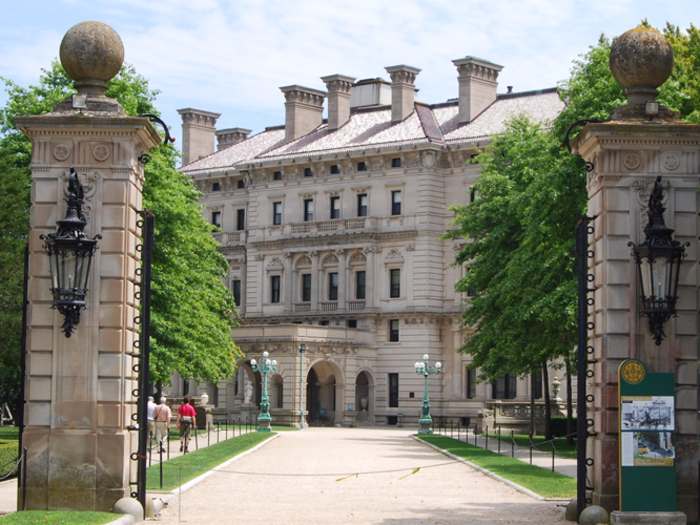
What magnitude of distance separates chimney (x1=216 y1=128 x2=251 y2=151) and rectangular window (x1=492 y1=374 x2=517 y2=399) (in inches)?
1200

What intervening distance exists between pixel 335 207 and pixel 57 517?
203 feet

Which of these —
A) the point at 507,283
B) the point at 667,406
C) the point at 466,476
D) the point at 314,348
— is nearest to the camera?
the point at 667,406

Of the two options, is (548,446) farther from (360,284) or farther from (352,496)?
(360,284)

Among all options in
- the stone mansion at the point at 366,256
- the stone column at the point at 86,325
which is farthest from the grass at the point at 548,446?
the stone column at the point at 86,325

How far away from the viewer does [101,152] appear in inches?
715

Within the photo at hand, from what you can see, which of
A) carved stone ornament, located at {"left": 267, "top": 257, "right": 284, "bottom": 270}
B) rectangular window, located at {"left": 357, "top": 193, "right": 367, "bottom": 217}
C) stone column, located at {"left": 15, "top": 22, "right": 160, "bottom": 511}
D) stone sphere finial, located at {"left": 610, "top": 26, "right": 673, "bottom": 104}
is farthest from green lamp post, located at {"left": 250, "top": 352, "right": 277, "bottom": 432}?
stone sphere finial, located at {"left": 610, "top": 26, "right": 673, "bottom": 104}

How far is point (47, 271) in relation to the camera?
59.4ft

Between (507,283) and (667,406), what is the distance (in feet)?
81.2

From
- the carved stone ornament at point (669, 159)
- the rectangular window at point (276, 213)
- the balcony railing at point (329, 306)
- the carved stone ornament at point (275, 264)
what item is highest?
the rectangular window at point (276, 213)

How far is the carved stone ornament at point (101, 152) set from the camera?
Answer: 59.6 feet

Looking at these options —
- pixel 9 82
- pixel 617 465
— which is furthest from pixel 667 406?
pixel 9 82

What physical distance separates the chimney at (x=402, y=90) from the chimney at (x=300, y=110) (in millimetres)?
7431

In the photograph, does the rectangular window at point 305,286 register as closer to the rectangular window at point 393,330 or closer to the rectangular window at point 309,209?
the rectangular window at point 309,209

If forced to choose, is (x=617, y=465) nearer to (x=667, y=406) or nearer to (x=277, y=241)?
(x=667, y=406)
